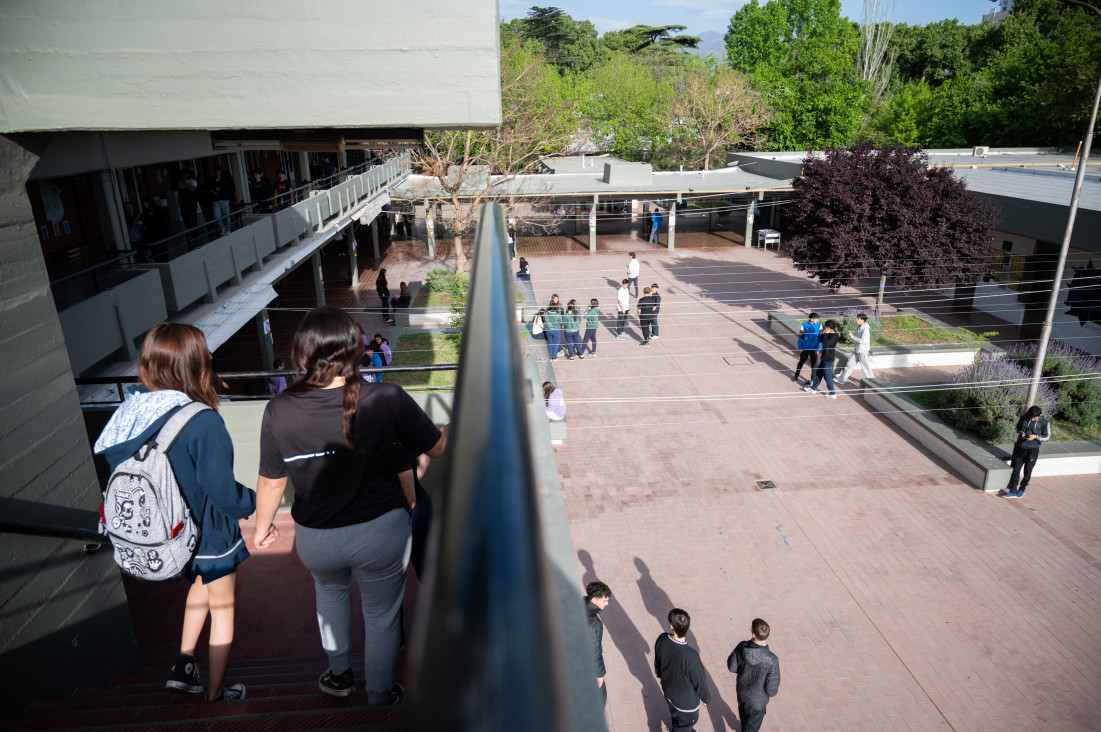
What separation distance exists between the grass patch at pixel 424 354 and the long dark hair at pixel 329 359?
38.1 feet

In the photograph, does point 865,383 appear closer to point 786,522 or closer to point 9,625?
point 786,522

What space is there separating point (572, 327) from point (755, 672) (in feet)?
35.5

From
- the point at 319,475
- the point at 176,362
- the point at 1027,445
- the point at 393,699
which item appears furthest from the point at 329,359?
the point at 1027,445

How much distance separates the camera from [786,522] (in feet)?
32.7

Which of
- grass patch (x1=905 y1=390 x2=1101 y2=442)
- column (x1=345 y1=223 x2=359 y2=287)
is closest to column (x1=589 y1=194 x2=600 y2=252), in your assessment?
column (x1=345 y1=223 x2=359 y2=287)

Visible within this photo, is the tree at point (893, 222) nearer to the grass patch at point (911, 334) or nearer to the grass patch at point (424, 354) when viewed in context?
the grass patch at point (911, 334)

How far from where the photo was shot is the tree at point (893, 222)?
646 inches

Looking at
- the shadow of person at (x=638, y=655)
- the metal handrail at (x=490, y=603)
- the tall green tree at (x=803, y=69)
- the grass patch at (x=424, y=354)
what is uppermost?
the tall green tree at (x=803, y=69)

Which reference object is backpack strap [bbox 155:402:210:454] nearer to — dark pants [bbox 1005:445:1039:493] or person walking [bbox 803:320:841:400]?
dark pants [bbox 1005:445:1039:493]

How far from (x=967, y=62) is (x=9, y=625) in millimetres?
68249

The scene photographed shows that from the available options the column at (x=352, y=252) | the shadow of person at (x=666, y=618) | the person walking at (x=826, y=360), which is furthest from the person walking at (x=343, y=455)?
the column at (x=352, y=252)

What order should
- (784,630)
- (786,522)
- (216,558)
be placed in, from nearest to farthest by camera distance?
1. (216,558)
2. (784,630)
3. (786,522)

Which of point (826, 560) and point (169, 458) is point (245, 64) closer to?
point (169, 458)

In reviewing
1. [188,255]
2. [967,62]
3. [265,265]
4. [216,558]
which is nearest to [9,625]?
[216,558]
